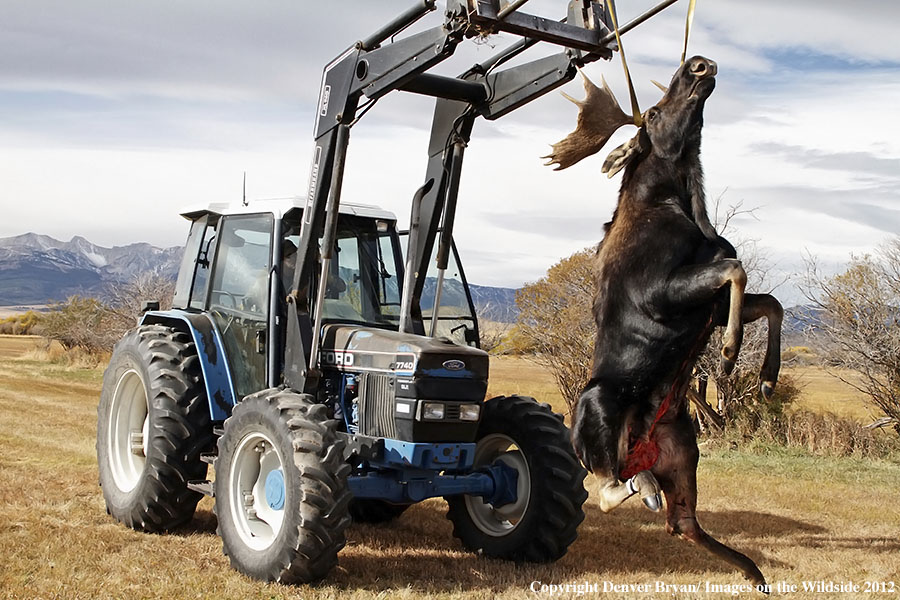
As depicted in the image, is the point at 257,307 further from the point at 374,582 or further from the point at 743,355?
the point at 743,355

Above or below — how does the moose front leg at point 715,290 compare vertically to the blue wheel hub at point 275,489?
above

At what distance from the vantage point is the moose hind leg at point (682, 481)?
139 inches

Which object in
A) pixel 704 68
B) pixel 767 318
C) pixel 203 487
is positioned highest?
pixel 704 68

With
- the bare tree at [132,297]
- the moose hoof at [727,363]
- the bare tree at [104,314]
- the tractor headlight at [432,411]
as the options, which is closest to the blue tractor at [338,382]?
the tractor headlight at [432,411]

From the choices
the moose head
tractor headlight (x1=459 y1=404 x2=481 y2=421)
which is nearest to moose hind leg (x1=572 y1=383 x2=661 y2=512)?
the moose head

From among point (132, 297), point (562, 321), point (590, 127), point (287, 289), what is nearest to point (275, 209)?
point (287, 289)

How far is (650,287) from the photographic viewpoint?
3.12m

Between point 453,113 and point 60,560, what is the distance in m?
3.89

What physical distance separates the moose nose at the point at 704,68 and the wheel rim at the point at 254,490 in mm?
3785

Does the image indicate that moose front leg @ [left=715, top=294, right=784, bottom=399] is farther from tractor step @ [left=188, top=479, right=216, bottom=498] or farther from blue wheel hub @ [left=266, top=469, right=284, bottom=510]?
tractor step @ [left=188, top=479, right=216, bottom=498]

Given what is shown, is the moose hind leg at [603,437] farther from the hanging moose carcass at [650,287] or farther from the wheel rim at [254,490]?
the wheel rim at [254,490]

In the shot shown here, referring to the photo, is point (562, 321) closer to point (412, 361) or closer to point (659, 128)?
point (412, 361)

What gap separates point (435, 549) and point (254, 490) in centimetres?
153

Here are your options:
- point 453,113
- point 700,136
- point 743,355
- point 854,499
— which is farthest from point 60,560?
point 743,355
